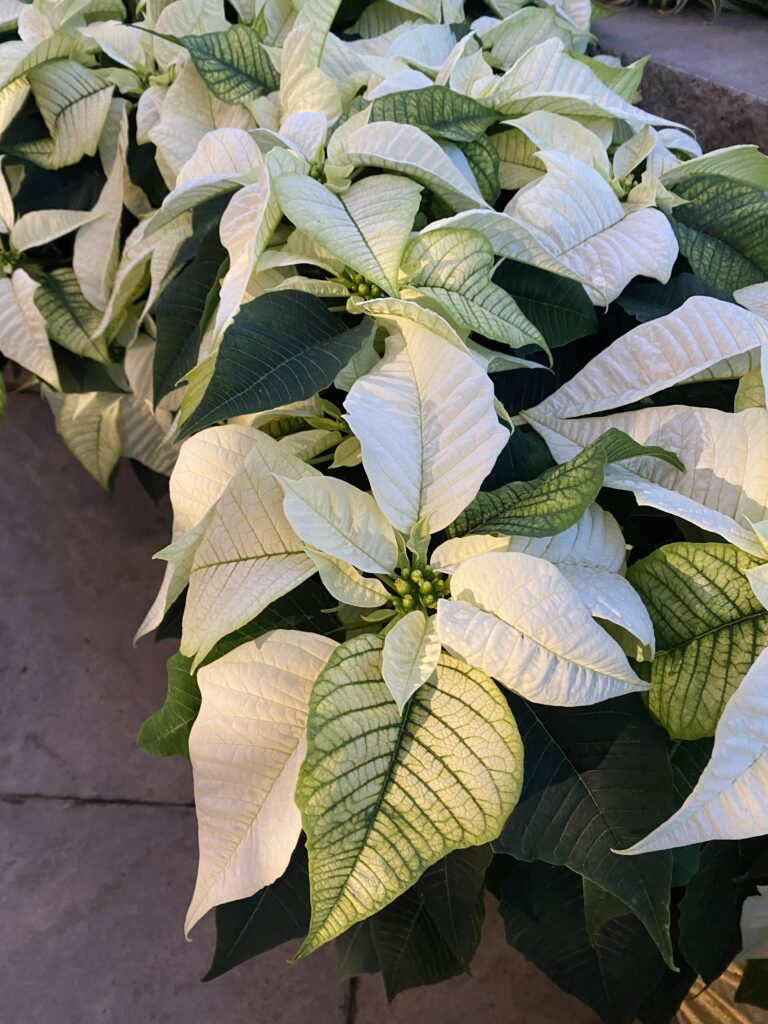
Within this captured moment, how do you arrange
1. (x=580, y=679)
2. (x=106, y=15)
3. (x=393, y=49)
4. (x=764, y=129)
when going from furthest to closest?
(x=764, y=129) < (x=106, y=15) < (x=393, y=49) < (x=580, y=679)

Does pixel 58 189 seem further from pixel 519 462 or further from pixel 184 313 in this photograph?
pixel 519 462

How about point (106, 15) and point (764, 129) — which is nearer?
point (106, 15)

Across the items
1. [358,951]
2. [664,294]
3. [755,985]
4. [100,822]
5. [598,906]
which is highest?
[664,294]

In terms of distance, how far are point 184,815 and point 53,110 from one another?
0.84 meters

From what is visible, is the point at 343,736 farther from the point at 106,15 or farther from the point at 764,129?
the point at 764,129

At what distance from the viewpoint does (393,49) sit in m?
0.66

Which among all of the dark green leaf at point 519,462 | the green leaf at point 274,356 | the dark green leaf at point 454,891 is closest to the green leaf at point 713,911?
the dark green leaf at point 454,891

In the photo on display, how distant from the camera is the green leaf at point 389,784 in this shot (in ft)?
1.10

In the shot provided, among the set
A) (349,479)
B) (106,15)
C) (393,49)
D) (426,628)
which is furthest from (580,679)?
(106,15)

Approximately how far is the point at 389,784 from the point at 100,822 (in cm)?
92

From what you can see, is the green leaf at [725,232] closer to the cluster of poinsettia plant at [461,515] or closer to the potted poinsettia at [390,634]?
the cluster of poinsettia plant at [461,515]

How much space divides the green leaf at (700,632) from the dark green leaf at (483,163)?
307 mm

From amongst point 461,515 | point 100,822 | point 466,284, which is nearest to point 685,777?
point 461,515

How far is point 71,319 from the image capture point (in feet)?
2.36
